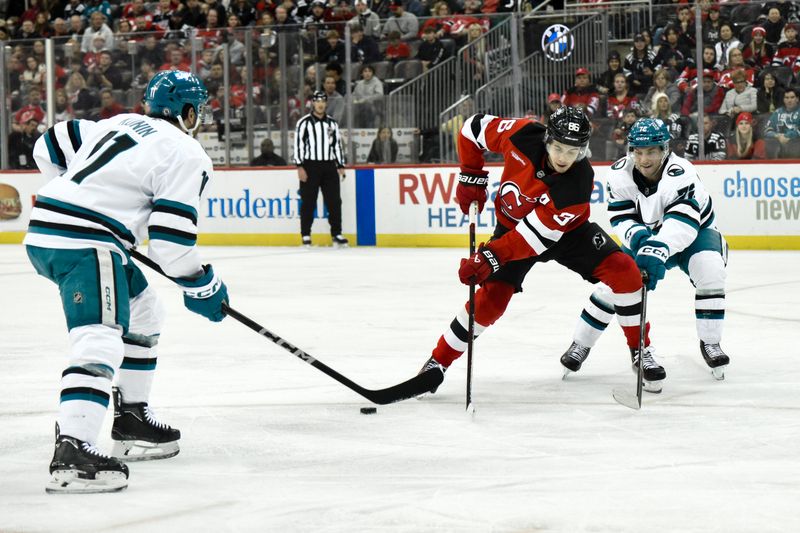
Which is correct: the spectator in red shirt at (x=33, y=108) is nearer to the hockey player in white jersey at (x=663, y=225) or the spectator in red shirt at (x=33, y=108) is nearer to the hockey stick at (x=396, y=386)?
the hockey player in white jersey at (x=663, y=225)

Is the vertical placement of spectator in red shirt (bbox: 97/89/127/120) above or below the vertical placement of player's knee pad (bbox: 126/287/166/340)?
above

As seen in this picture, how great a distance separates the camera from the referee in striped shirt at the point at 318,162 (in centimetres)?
1162

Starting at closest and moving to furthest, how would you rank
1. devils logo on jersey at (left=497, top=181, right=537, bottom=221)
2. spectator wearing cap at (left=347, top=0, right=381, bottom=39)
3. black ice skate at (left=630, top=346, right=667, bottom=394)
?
devils logo on jersey at (left=497, top=181, right=537, bottom=221)
black ice skate at (left=630, top=346, right=667, bottom=394)
spectator wearing cap at (left=347, top=0, right=381, bottom=39)

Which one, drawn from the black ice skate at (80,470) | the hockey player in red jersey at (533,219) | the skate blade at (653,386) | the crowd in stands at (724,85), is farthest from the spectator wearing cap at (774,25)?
the black ice skate at (80,470)

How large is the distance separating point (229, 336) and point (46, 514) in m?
3.13

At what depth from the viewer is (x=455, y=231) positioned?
11.6 m

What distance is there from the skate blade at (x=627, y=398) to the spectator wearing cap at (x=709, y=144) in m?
6.62

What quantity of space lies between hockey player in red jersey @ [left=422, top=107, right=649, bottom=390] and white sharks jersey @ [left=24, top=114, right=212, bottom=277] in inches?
51.0

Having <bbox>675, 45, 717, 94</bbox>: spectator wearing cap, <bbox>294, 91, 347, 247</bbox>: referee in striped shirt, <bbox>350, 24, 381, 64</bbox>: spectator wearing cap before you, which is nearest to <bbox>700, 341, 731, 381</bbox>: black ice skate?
<bbox>675, 45, 717, 94</bbox>: spectator wearing cap

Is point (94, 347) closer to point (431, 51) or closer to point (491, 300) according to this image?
point (491, 300)

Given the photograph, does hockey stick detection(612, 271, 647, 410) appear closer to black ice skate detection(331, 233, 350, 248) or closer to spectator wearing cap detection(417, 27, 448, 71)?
black ice skate detection(331, 233, 350, 248)

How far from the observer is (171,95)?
3447 mm

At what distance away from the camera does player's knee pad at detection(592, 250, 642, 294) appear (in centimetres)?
454


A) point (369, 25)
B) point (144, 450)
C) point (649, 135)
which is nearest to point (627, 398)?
point (649, 135)
